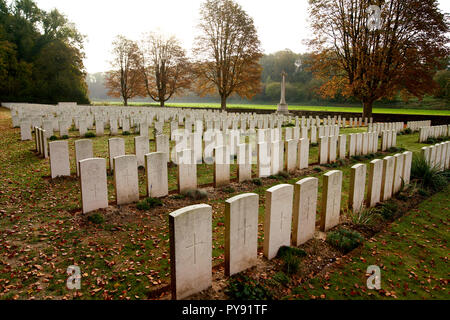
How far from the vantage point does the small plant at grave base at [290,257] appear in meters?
2.89

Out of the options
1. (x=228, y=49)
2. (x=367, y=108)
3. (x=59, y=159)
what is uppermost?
(x=228, y=49)

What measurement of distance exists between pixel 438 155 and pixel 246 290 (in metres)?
6.87

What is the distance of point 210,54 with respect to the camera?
90.1 ft

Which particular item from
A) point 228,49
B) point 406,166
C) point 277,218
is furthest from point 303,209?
Result: point 228,49

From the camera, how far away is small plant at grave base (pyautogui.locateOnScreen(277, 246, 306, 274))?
2891 millimetres

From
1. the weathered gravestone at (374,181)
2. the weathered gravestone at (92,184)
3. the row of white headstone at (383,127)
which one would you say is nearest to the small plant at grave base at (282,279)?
the weathered gravestone at (374,181)

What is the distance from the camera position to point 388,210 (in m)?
4.52

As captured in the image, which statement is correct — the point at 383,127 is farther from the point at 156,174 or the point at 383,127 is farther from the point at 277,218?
the point at 277,218

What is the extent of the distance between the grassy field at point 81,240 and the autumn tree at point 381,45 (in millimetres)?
16154

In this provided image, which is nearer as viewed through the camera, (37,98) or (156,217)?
(156,217)

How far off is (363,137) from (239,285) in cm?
760

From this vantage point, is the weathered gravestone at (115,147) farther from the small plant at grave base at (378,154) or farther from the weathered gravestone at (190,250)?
the small plant at grave base at (378,154)
